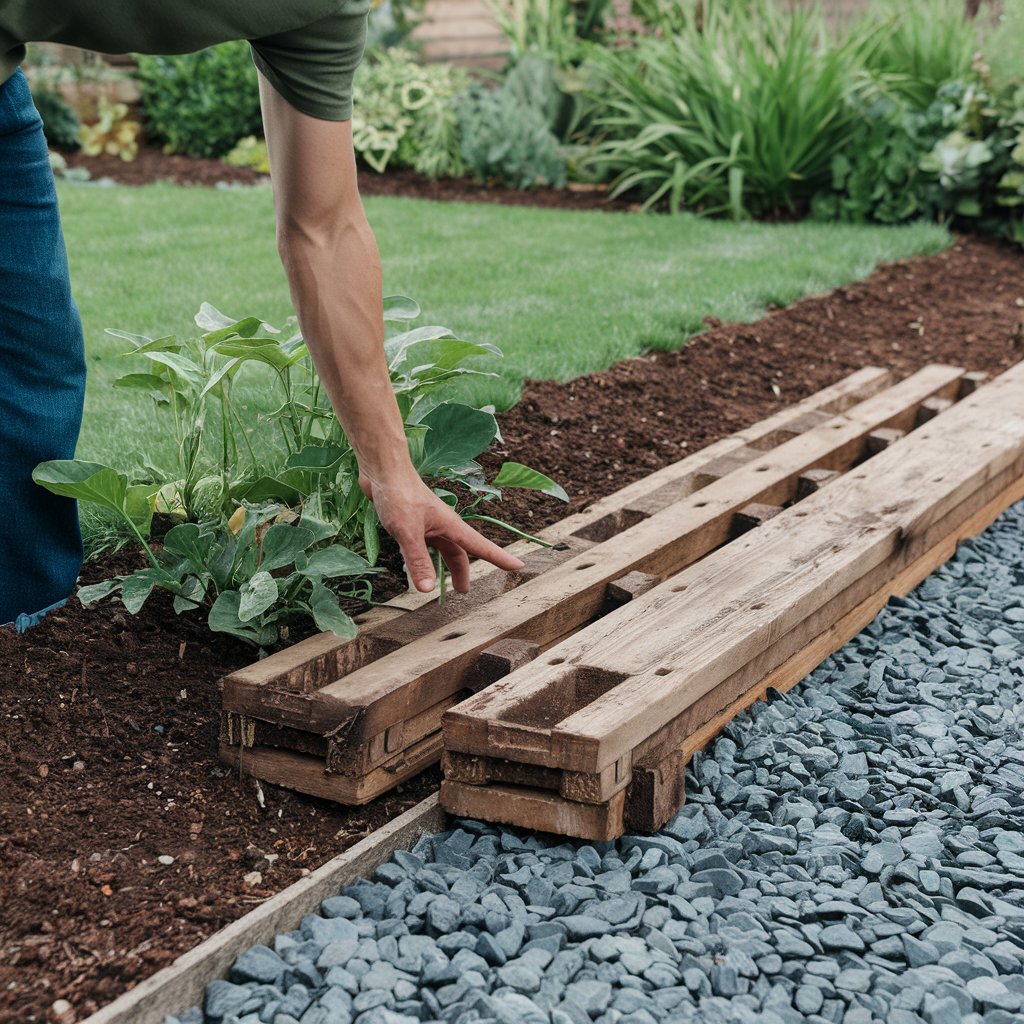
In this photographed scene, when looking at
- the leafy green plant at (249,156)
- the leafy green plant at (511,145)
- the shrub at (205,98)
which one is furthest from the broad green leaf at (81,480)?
the shrub at (205,98)

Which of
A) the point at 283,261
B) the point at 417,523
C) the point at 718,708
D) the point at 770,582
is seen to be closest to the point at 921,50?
the point at 770,582

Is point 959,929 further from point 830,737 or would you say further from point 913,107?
point 913,107

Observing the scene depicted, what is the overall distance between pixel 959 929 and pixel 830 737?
59cm

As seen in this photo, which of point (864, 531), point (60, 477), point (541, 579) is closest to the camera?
point (60, 477)

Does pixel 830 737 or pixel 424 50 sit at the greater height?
pixel 424 50

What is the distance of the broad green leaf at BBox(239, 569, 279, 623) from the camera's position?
2.05m

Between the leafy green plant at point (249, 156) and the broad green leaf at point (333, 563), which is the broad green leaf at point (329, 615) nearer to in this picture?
the broad green leaf at point (333, 563)

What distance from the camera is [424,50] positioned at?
11805 millimetres

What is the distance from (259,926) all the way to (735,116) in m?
6.69

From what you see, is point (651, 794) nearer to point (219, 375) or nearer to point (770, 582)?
point (770, 582)

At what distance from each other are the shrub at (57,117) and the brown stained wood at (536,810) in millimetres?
8884

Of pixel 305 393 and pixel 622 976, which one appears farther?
pixel 305 393

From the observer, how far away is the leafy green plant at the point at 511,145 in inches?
335

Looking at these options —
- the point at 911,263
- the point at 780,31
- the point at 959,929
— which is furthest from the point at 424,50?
the point at 959,929
